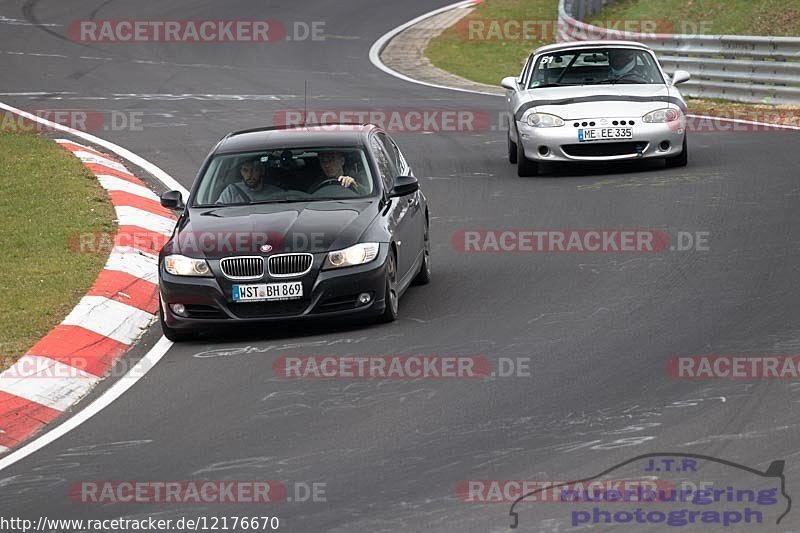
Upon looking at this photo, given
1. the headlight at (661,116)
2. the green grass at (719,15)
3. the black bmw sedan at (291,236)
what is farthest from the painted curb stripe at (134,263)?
the green grass at (719,15)

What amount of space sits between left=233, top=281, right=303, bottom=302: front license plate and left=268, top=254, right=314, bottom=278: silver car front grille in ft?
0.29

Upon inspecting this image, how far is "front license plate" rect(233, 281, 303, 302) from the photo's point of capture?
34.6 ft

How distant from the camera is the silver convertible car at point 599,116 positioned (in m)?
17.0

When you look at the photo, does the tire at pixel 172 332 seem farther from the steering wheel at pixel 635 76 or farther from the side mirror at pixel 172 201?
the steering wheel at pixel 635 76

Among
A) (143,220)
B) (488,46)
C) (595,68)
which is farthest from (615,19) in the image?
(143,220)

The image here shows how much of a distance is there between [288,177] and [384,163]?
91cm

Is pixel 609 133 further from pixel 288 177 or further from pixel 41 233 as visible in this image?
pixel 41 233

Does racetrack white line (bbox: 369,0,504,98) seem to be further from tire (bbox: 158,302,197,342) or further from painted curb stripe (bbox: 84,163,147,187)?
tire (bbox: 158,302,197,342)

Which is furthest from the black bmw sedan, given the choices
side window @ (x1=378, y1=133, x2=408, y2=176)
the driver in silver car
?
the driver in silver car

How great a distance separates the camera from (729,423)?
784 cm

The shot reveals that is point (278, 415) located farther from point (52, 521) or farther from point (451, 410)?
point (52, 521)

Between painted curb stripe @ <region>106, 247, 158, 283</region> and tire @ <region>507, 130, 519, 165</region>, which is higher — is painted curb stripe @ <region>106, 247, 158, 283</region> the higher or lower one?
the higher one

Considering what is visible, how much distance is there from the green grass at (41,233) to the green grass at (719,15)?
1616 cm

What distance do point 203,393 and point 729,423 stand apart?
3.28m
